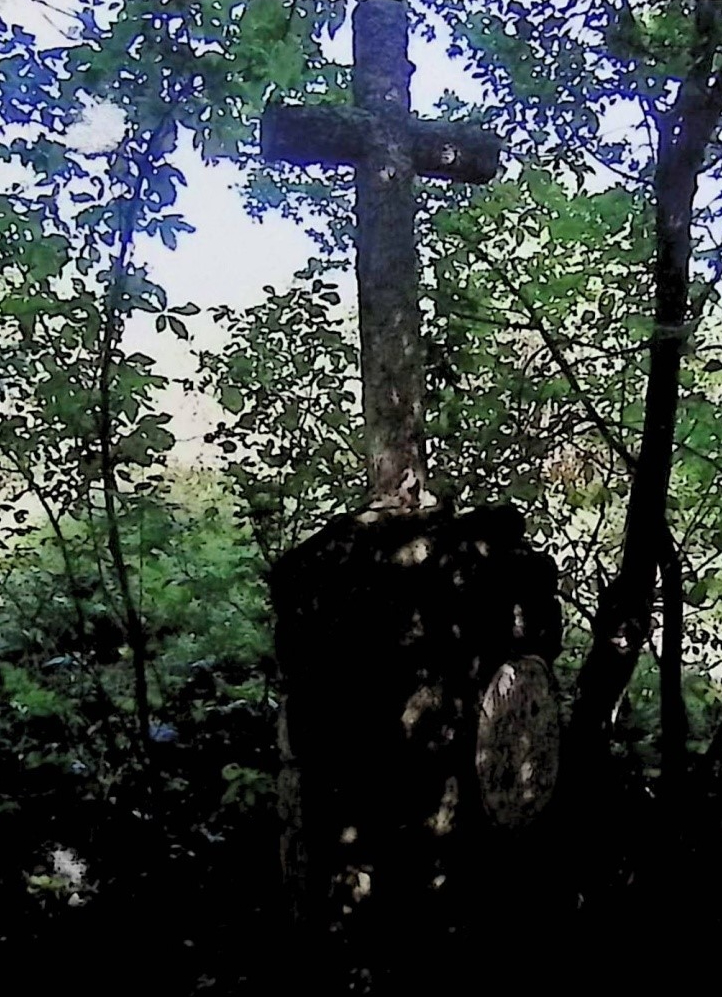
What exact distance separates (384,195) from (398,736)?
1.43m

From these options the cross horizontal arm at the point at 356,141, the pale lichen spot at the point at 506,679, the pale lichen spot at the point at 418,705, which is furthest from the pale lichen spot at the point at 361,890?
the cross horizontal arm at the point at 356,141

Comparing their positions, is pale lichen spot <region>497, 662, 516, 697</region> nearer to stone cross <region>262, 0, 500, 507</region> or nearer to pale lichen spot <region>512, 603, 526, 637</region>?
pale lichen spot <region>512, 603, 526, 637</region>

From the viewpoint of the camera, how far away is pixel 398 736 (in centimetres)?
224

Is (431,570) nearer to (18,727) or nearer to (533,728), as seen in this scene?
(533,728)

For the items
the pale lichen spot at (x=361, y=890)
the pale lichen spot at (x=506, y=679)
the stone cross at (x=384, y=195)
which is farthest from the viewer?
the stone cross at (x=384, y=195)

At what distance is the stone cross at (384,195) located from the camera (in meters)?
2.49

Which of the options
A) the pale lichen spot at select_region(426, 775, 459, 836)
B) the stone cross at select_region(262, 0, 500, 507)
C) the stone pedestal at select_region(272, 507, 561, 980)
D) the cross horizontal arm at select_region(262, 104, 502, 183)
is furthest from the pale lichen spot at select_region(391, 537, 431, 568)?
the cross horizontal arm at select_region(262, 104, 502, 183)

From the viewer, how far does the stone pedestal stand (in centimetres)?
224

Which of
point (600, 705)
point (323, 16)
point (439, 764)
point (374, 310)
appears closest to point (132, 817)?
point (439, 764)

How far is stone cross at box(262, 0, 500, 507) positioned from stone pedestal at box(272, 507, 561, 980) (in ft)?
0.78

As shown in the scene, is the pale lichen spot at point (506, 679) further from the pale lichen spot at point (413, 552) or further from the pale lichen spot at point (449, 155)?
the pale lichen spot at point (449, 155)

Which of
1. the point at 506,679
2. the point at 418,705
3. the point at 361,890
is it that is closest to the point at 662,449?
the point at 506,679

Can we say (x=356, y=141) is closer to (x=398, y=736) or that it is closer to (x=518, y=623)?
(x=518, y=623)

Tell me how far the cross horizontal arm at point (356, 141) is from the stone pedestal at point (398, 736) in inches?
39.2
